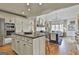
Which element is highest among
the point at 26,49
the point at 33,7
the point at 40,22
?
the point at 33,7

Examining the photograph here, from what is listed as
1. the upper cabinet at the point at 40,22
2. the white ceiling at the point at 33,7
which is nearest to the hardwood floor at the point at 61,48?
the upper cabinet at the point at 40,22

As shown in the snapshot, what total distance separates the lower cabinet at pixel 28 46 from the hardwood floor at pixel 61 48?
83 mm

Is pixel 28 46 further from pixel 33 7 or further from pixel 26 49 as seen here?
pixel 33 7

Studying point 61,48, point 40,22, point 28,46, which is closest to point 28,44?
point 28,46

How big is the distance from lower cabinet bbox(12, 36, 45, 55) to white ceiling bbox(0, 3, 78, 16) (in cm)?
44

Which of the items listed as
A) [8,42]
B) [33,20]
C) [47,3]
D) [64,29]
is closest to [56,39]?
[64,29]

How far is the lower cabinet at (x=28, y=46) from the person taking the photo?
165 centimetres

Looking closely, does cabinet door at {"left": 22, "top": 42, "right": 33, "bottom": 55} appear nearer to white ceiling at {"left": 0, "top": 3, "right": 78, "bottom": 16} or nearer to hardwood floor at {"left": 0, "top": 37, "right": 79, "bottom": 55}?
hardwood floor at {"left": 0, "top": 37, "right": 79, "bottom": 55}

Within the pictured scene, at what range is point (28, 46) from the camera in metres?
1.72

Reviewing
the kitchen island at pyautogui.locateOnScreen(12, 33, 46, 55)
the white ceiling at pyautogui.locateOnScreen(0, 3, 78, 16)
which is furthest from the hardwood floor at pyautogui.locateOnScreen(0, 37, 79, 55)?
the white ceiling at pyautogui.locateOnScreen(0, 3, 78, 16)

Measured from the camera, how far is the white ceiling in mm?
1588

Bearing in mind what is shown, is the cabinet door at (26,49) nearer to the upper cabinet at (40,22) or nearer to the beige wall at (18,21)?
the beige wall at (18,21)

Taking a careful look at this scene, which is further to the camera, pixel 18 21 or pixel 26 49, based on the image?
pixel 18 21

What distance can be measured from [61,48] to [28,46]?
1.81 feet
